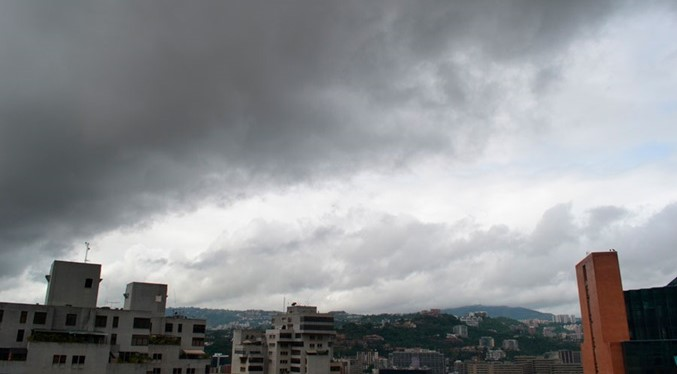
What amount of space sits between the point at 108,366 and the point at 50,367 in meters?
5.21

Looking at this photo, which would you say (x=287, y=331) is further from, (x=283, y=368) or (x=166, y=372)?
(x=166, y=372)

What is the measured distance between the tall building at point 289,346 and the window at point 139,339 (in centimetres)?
8229

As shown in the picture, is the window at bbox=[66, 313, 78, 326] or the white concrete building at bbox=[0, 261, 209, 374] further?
the window at bbox=[66, 313, 78, 326]

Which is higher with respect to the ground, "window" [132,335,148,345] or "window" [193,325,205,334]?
"window" [193,325,205,334]

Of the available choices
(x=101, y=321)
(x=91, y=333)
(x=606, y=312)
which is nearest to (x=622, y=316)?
(x=606, y=312)

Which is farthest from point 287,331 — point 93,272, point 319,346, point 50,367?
point 50,367

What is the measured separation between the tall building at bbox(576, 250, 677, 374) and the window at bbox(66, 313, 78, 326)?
57840 mm

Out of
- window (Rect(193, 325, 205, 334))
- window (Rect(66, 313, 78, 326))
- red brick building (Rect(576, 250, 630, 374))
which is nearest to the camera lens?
window (Rect(66, 313, 78, 326))

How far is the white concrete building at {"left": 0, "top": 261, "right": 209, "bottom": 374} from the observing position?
5056 cm

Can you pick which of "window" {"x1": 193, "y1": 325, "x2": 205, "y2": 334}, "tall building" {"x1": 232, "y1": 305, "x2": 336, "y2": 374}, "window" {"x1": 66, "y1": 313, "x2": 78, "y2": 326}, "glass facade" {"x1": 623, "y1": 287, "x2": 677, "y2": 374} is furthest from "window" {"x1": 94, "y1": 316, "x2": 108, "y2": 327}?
"tall building" {"x1": 232, "y1": 305, "x2": 336, "y2": 374}

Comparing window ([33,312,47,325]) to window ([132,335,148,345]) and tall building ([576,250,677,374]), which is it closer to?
window ([132,335,148,345])

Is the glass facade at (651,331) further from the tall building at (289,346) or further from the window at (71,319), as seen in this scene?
the tall building at (289,346)

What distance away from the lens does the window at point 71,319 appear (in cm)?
5642

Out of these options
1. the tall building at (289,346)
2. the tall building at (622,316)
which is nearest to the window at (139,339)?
the tall building at (622,316)
